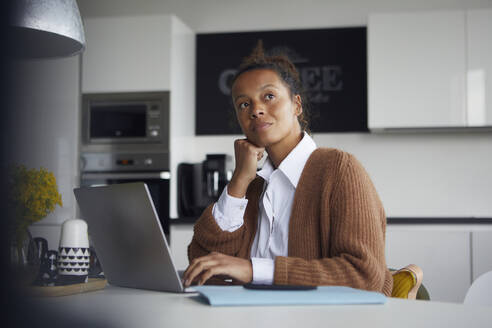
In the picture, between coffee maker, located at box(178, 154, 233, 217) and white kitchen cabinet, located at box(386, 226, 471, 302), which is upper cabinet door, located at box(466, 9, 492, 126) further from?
coffee maker, located at box(178, 154, 233, 217)

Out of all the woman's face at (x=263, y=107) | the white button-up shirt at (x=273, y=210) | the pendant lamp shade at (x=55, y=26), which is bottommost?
the white button-up shirt at (x=273, y=210)

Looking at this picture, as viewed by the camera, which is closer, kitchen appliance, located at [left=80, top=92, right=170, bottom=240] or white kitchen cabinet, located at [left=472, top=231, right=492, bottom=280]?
white kitchen cabinet, located at [left=472, top=231, right=492, bottom=280]

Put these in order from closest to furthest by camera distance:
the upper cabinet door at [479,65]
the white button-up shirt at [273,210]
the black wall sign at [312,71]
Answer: the white button-up shirt at [273,210] < the upper cabinet door at [479,65] < the black wall sign at [312,71]

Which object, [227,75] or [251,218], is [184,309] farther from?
[227,75]

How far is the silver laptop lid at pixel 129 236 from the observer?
3.19 ft

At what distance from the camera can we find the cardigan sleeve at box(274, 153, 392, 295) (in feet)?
3.52

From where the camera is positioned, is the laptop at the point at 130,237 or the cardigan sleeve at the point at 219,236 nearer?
the laptop at the point at 130,237

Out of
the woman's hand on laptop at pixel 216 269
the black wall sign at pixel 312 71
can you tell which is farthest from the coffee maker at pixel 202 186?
the woman's hand on laptop at pixel 216 269

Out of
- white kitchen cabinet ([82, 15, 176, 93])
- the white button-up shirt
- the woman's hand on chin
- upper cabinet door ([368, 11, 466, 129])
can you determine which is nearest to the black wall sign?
upper cabinet door ([368, 11, 466, 129])

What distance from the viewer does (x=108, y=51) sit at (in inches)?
147

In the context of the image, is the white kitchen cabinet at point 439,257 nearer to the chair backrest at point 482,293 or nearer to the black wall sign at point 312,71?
the black wall sign at point 312,71

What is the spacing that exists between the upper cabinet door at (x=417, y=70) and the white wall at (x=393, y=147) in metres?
0.38

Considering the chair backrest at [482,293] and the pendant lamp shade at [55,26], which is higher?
the pendant lamp shade at [55,26]

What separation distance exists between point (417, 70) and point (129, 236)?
2.84 meters
